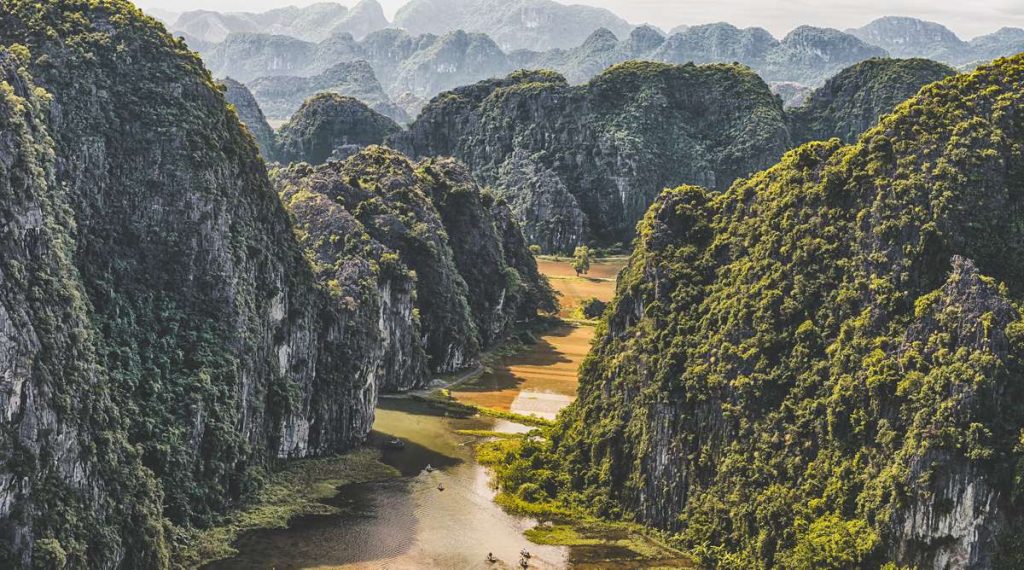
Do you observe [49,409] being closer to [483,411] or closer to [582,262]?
[483,411]

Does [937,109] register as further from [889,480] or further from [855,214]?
[889,480]

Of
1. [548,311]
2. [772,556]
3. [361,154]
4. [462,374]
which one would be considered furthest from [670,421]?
[548,311]

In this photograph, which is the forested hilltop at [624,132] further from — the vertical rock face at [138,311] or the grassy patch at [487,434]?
the vertical rock face at [138,311]

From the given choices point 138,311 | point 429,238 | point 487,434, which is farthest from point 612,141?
point 138,311

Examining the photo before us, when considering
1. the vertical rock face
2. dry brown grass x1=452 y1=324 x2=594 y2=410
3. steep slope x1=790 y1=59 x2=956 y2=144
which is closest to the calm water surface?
the vertical rock face

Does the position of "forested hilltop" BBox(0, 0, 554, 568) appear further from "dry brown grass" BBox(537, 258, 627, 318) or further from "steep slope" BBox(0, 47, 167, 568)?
"dry brown grass" BBox(537, 258, 627, 318)

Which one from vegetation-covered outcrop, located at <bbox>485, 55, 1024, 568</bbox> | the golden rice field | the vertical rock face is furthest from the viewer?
the golden rice field
